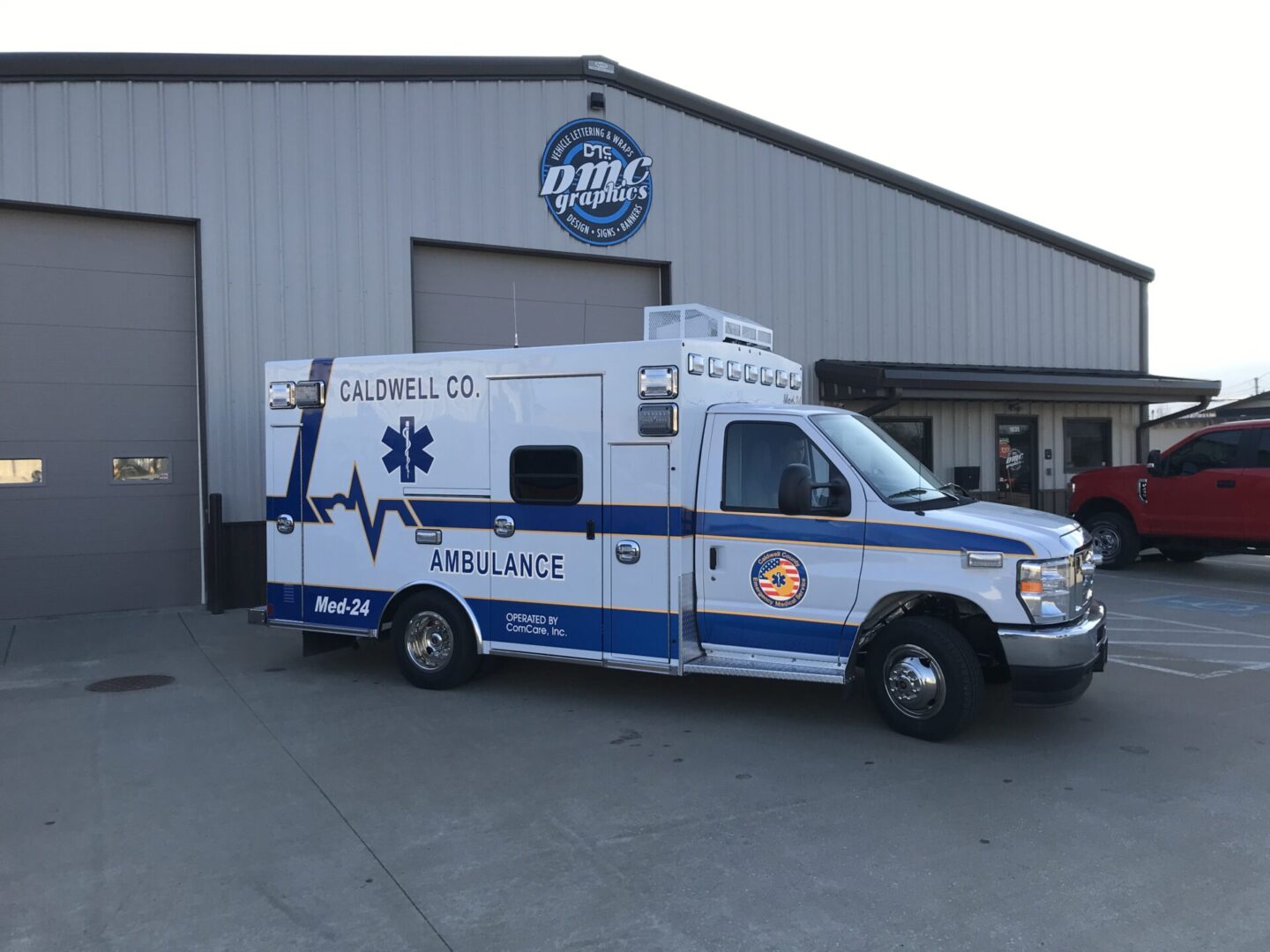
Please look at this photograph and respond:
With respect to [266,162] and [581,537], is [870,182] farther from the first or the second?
[581,537]

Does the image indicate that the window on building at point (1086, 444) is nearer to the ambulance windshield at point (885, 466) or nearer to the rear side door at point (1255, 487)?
the rear side door at point (1255, 487)

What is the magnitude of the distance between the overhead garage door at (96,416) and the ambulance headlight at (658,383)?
7.55 meters

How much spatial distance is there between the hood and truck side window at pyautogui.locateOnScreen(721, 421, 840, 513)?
85cm

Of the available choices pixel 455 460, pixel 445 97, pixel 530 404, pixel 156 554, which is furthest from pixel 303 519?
pixel 445 97

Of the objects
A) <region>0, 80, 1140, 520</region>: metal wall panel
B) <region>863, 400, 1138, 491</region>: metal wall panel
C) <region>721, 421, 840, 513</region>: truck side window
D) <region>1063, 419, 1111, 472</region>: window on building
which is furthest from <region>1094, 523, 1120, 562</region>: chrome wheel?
<region>721, 421, 840, 513</region>: truck side window

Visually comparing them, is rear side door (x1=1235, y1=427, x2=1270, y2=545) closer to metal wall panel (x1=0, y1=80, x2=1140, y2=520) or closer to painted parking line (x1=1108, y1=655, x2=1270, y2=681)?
painted parking line (x1=1108, y1=655, x2=1270, y2=681)

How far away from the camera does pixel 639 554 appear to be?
7281 millimetres

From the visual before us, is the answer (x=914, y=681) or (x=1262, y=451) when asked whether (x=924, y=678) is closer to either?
(x=914, y=681)

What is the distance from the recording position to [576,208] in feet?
47.6

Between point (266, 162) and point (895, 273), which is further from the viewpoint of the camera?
point (895, 273)

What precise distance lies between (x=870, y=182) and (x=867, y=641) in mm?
13040

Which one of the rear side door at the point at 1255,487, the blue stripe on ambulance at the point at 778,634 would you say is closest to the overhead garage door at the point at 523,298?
the blue stripe on ambulance at the point at 778,634

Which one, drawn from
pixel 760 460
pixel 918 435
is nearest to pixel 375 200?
pixel 760 460

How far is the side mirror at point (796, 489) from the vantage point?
6562 mm
